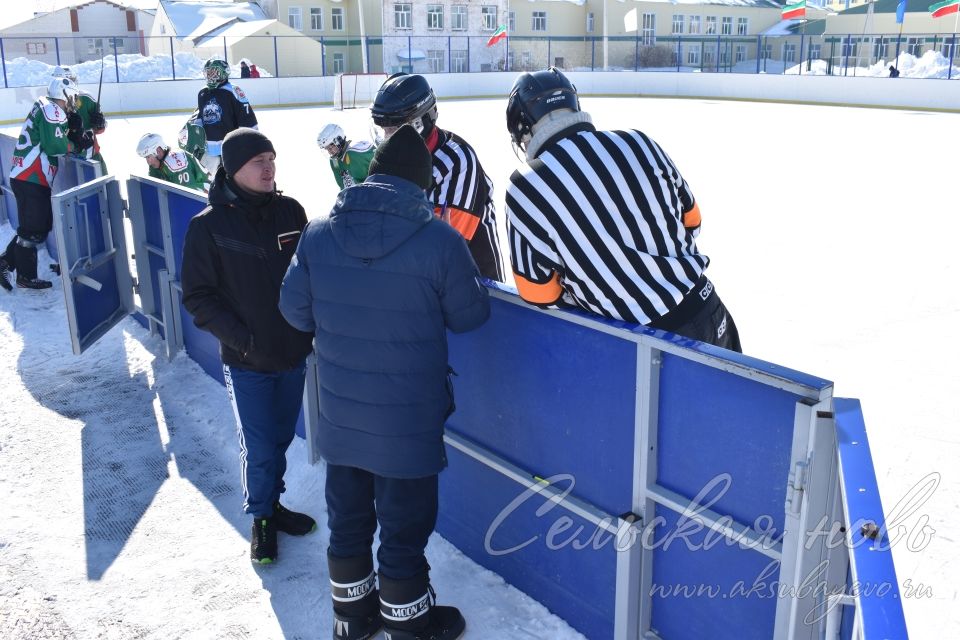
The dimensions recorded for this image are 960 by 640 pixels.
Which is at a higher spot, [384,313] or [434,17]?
[434,17]

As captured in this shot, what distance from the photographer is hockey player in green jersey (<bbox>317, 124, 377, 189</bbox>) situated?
19.3 feet

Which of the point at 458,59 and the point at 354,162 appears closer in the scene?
the point at 354,162

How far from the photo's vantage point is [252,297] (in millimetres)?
3256

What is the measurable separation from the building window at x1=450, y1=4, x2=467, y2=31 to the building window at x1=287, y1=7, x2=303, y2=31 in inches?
310

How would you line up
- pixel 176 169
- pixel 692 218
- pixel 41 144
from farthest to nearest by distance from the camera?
pixel 41 144, pixel 176 169, pixel 692 218

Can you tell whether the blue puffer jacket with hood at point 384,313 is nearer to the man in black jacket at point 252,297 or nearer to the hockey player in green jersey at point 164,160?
the man in black jacket at point 252,297

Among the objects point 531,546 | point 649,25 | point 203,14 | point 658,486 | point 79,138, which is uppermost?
point 203,14

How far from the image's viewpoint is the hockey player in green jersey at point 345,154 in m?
5.89

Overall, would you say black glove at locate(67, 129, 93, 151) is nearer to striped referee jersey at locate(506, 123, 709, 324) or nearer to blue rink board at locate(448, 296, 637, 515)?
blue rink board at locate(448, 296, 637, 515)

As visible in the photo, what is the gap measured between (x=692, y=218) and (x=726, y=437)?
0.90 metres

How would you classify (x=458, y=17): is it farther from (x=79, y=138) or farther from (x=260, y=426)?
(x=260, y=426)

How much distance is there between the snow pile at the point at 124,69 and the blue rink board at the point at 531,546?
28.1m

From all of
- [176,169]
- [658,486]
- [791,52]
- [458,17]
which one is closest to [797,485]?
[658,486]

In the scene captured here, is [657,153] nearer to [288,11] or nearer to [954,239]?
[954,239]
